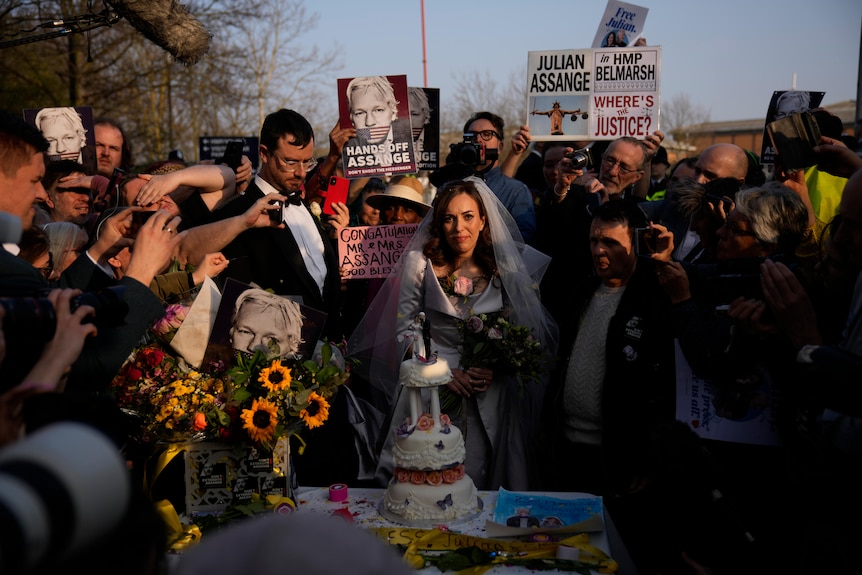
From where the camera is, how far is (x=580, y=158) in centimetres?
529

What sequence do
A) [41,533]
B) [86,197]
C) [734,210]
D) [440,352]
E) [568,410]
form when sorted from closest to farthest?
[41,533]
[734,210]
[568,410]
[440,352]
[86,197]

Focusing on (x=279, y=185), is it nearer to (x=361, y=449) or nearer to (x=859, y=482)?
(x=361, y=449)

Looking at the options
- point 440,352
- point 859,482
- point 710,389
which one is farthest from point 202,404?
point 859,482

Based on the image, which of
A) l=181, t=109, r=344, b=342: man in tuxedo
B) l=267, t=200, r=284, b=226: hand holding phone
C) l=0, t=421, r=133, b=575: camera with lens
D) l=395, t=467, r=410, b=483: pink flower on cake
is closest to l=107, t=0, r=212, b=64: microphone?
l=181, t=109, r=344, b=342: man in tuxedo

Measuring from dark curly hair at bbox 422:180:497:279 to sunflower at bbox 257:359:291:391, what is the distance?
1584 millimetres

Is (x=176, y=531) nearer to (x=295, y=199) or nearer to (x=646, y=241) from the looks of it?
(x=295, y=199)

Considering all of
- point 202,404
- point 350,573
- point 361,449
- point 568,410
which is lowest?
point 361,449

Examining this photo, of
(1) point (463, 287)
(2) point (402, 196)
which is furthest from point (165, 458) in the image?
(2) point (402, 196)

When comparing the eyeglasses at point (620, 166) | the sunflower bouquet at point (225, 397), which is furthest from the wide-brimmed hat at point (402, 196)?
the sunflower bouquet at point (225, 397)

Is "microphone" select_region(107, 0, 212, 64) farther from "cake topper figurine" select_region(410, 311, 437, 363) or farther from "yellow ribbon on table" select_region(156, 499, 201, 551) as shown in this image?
"yellow ribbon on table" select_region(156, 499, 201, 551)

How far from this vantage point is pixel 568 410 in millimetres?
4074

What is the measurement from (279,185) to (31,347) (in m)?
2.62

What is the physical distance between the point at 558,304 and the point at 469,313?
1.19 m

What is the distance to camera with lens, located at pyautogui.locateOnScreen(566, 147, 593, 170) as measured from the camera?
5.27 metres
